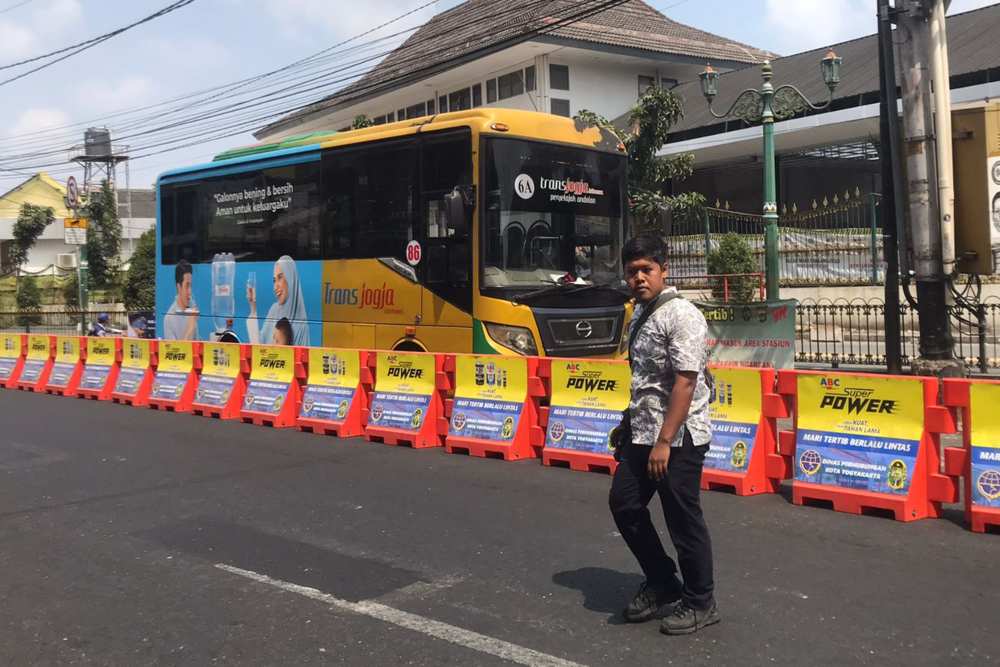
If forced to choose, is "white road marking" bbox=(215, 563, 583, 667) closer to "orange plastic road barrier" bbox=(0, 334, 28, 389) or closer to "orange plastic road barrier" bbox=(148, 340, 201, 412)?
"orange plastic road barrier" bbox=(148, 340, 201, 412)

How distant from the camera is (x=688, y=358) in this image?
4.18m

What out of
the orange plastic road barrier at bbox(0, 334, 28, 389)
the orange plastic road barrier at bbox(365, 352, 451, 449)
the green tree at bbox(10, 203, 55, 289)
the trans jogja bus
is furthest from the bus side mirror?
the green tree at bbox(10, 203, 55, 289)

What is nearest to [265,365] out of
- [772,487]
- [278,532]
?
[278,532]

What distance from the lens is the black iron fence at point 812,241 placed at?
1942 cm

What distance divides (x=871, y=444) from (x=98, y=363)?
39.2 feet

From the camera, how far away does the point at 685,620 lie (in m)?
4.34

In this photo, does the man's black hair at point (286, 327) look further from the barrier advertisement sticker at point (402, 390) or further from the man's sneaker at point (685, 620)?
the man's sneaker at point (685, 620)

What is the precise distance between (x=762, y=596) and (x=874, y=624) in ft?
1.96

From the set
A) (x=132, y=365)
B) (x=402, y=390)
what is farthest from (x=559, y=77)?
(x=402, y=390)

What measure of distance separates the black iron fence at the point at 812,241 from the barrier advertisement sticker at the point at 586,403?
421 inches

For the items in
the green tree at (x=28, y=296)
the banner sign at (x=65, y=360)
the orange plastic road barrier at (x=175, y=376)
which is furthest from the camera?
the green tree at (x=28, y=296)

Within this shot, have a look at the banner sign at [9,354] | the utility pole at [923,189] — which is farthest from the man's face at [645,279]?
the banner sign at [9,354]

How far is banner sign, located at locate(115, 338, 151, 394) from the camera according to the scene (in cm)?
1366

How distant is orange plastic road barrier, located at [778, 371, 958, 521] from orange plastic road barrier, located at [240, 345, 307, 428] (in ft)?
20.6
